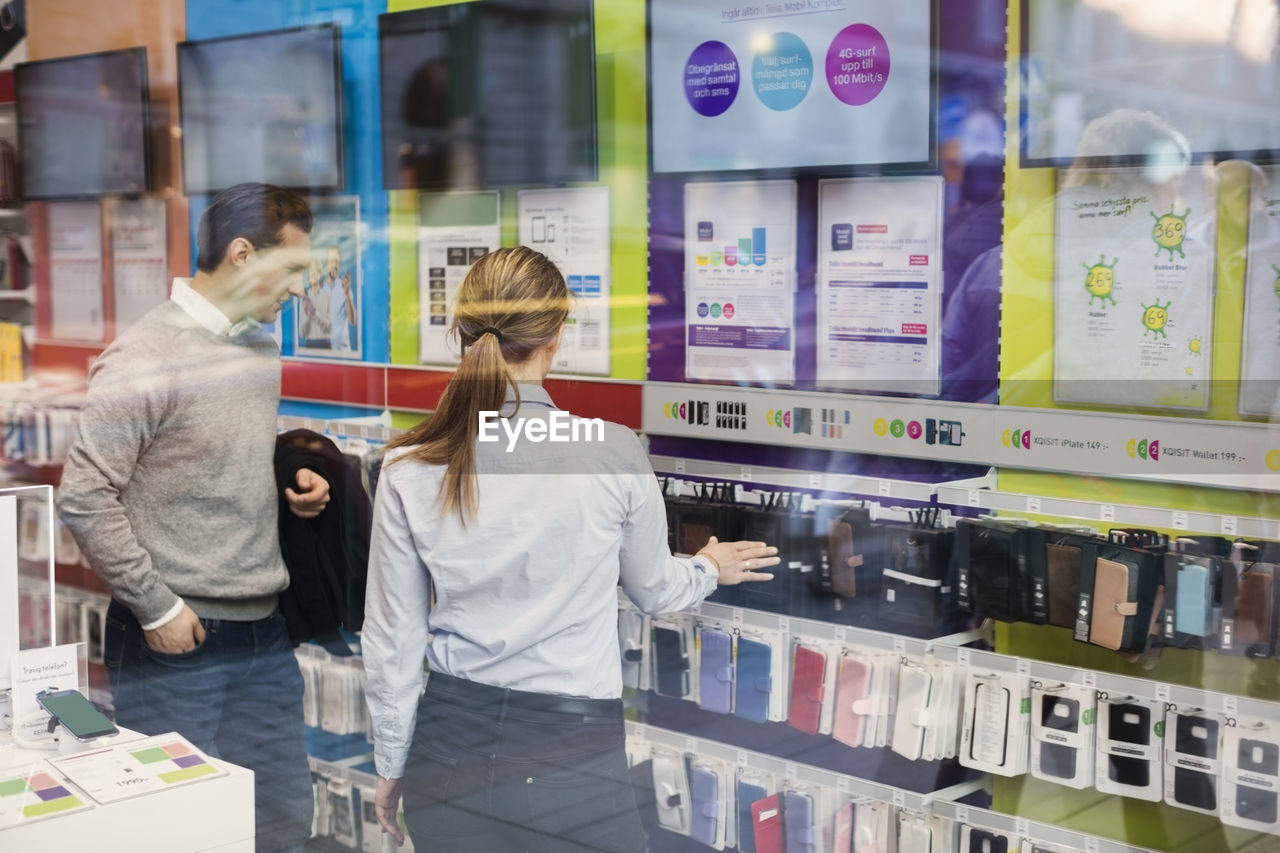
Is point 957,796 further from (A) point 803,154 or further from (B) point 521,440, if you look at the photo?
(A) point 803,154

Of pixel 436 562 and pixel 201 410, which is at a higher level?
pixel 201 410

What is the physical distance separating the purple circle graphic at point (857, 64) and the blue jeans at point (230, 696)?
200cm

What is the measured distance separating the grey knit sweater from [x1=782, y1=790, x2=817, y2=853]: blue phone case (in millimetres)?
1467

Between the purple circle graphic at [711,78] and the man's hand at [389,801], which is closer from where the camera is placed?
the man's hand at [389,801]

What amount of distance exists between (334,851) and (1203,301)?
2826 millimetres

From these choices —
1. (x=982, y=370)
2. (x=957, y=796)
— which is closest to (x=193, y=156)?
(x=982, y=370)

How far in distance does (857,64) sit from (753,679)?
1596mm

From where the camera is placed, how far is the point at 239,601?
315 centimetres

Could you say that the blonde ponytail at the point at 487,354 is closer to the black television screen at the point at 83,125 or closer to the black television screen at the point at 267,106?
the black television screen at the point at 267,106

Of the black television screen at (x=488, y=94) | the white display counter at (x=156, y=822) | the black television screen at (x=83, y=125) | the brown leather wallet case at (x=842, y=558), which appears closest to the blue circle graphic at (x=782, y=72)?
the black television screen at (x=488, y=94)

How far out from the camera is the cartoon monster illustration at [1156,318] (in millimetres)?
2678

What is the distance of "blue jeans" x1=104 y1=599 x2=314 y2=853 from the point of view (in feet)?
10.2

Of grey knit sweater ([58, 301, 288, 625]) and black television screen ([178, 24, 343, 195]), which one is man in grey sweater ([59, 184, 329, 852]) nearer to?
grey knit sweater ([58, 301, 288, 625])

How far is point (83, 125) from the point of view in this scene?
369cm
